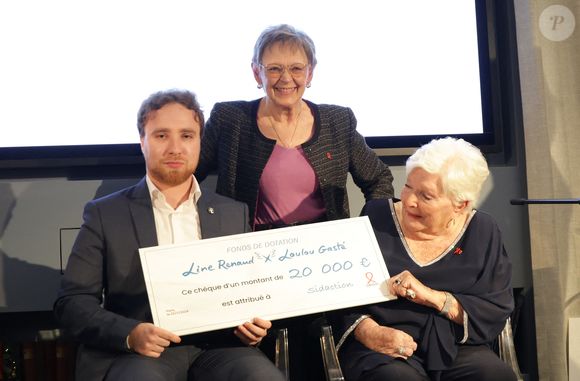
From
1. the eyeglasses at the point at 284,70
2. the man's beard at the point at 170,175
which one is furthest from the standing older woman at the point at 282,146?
the man's beard at the point at 170,175

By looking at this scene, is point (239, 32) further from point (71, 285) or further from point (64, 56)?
point (71, 285)

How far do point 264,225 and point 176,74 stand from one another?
2.82ft

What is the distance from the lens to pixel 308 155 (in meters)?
2.90

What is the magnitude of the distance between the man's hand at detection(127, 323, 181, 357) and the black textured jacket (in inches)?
31.0

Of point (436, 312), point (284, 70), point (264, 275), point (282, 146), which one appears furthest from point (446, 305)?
point (284, 70)

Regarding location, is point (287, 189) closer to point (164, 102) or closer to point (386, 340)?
point (164, 102)

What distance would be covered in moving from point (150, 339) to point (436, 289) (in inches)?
34.3

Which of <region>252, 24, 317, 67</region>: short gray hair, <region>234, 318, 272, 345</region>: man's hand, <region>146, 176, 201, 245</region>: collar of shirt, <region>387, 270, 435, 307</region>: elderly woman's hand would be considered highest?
<region>252, 24, 317, 67</region>: short gray hair

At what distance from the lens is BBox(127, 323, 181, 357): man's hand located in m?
2.17

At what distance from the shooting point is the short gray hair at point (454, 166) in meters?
2.44

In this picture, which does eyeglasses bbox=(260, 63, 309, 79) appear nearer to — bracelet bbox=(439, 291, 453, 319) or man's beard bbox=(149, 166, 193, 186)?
man's beard bbox=(149, 166, 193, 186)

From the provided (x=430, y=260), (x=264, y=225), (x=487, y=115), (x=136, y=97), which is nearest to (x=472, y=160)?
(x=430, y=260)

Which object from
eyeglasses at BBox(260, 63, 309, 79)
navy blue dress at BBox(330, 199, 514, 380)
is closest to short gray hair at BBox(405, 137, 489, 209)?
navy blue dress at BBox(330, 199, 514, 380)

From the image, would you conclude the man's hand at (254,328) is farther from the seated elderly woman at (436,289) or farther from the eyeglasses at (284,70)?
the eyeglasses at (284,70)
